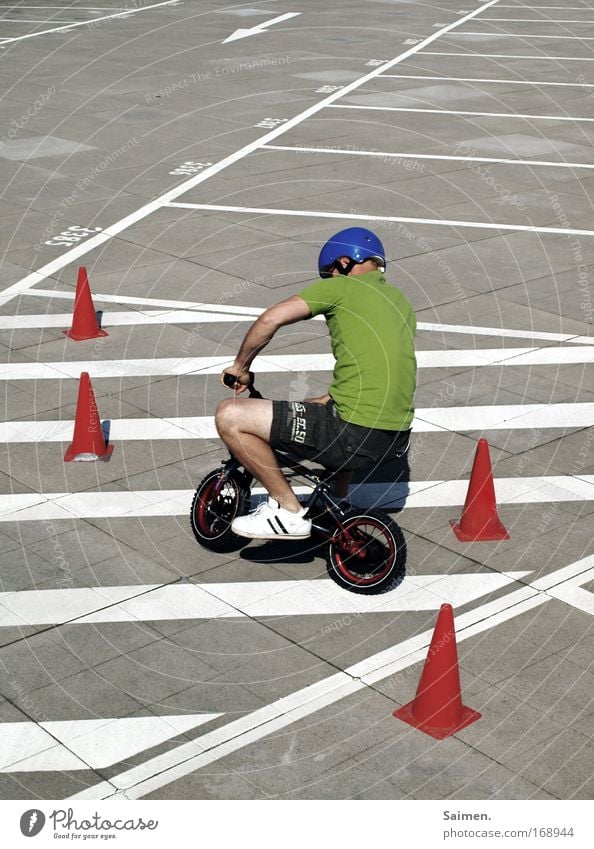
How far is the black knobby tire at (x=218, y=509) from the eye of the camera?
7473 mm

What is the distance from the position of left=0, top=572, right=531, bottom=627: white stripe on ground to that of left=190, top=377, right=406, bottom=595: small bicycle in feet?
0.42

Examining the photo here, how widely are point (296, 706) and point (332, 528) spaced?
134cm

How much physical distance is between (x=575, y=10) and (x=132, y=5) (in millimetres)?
12250

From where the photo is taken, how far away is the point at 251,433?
276 inches

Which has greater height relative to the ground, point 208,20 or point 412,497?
point 208,20

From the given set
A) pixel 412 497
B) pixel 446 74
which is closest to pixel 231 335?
pixel 412 497

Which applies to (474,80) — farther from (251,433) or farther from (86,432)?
(251,433)

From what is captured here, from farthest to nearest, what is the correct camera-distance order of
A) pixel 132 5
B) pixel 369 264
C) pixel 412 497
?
pixel 132 5
pixel 412 497
pixel 369 264

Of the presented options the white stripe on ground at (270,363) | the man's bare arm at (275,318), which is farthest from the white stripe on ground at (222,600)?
the white stripe on ground at (270,363)

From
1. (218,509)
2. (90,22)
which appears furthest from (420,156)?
(90,22)

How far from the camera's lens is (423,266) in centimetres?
1319
